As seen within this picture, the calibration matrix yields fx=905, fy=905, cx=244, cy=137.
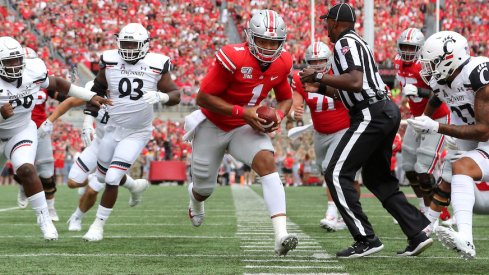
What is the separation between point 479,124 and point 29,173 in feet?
11.1

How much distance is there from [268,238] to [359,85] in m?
1.93

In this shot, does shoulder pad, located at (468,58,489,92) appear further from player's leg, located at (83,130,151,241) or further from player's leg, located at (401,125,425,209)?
player's leg, located at (401,125,425,209)

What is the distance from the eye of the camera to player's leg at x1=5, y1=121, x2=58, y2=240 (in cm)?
679

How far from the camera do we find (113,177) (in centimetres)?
721

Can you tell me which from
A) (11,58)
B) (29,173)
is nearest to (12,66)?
(11,58)

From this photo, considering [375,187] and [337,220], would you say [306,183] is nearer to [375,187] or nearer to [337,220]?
[337,220]

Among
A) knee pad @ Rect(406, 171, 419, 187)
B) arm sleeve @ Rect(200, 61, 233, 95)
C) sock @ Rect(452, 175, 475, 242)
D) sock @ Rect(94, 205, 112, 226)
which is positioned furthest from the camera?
knee pad @ Rect(406, 171, 419, 187)

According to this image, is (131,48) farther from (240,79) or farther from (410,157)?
(410,157)

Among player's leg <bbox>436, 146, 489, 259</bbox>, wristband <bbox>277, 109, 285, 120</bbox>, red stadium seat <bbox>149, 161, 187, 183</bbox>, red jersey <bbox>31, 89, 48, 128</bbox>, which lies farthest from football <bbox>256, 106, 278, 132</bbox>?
red stadium seat <bbox>149, 161, 187, 183</bbox>

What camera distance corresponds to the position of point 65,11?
27.4m

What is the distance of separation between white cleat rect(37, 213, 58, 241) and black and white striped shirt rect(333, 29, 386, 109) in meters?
2.42

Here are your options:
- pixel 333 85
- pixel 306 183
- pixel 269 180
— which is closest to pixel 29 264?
pixel 269 180

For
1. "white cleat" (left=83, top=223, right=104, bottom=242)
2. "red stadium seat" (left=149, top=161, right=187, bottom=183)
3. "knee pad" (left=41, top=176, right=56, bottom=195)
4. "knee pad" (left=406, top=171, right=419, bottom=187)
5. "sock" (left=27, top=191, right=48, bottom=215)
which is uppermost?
"sock" (left=27, top=191, right=48, bottom=215)

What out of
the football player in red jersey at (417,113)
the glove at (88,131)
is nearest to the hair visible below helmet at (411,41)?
the football player in red jersey at (417,113)
